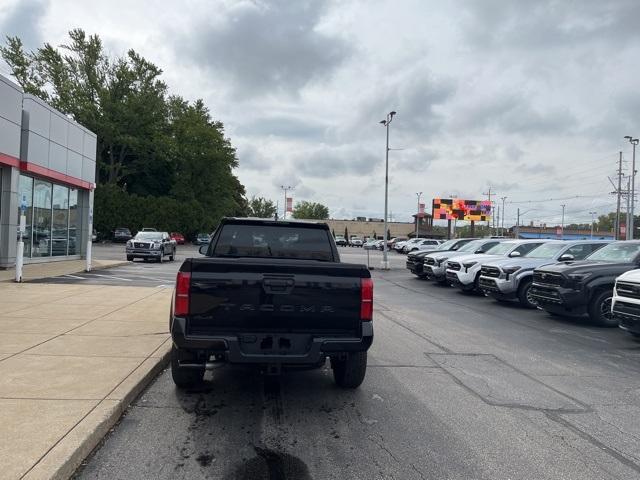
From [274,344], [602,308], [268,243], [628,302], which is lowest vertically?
[602,308]

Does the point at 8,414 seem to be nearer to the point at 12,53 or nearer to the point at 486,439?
the point at 486,439

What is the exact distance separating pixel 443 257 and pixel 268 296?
48.9 ft

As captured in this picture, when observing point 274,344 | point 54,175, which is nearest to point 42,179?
point 54,175

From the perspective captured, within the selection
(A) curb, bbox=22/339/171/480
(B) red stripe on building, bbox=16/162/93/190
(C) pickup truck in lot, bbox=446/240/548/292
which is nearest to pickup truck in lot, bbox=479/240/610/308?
(C) pickup truck in lot, bbox=446/240/548/292

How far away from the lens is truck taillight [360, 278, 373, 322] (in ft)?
16.3

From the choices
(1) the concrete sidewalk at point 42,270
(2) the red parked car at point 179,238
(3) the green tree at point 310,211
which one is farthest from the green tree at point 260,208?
(1) the concrete sidewalk at point 42,270

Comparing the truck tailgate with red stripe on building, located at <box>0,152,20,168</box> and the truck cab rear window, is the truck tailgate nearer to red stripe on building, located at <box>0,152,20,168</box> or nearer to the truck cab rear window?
the truck cab rear window

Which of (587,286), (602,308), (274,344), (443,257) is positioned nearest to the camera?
(274,344)

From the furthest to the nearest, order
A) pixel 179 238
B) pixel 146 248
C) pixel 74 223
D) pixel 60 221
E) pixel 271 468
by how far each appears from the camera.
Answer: pixel 179 238 < pixel 146 248 < pixel 74 223 < pixel 60 221 < pixel 271 468

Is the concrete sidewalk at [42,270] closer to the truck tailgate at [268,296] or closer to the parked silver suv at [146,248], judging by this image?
the parked silver suv at [146,248]

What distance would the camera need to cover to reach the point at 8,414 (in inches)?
175

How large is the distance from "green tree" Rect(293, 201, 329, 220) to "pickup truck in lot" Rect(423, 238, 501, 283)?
11581 cm

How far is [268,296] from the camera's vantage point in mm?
4738

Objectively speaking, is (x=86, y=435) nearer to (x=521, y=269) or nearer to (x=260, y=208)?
(x=521, y=269)
